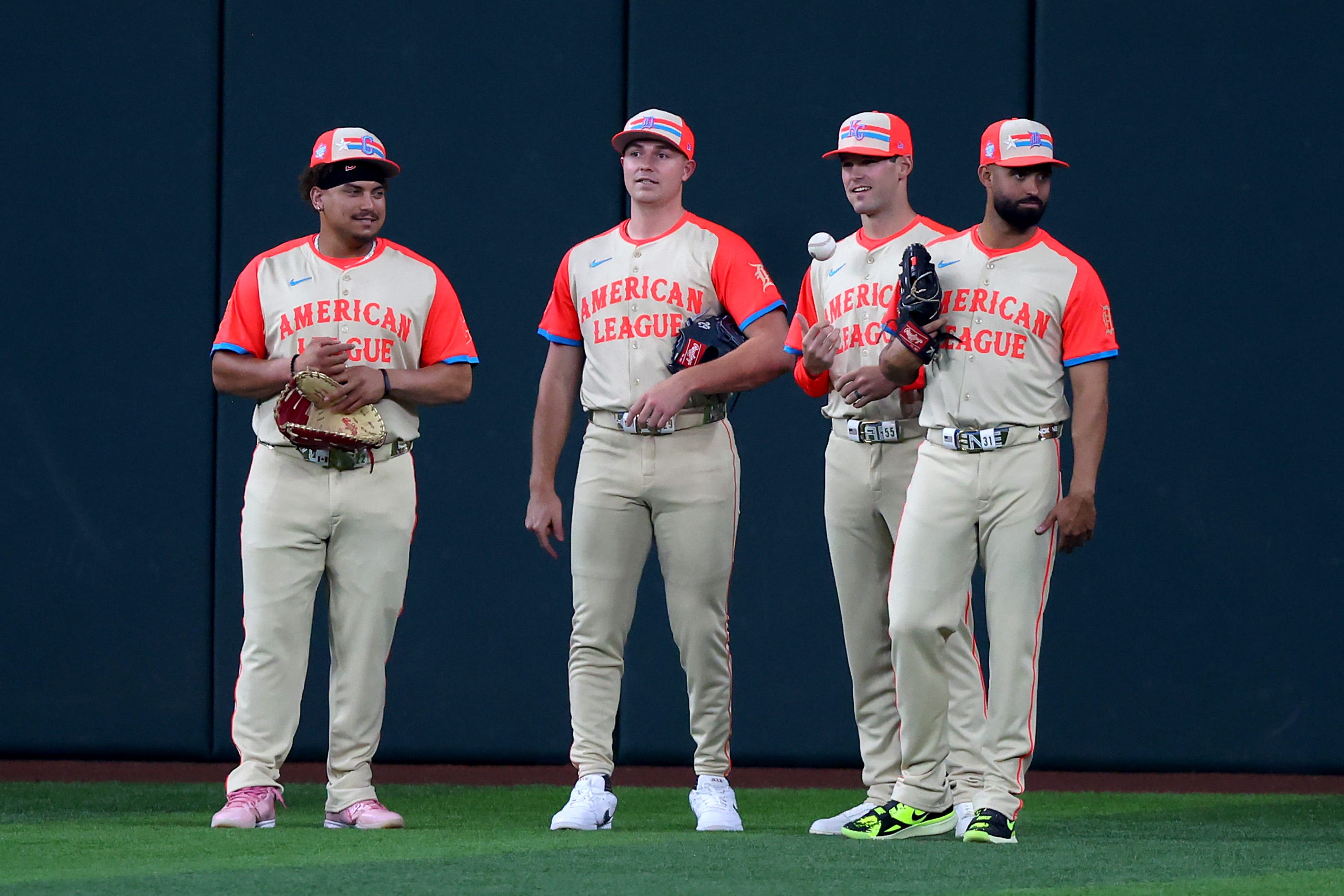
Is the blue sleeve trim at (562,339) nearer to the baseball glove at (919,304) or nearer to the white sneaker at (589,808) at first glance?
the baseball glove at (919,304)

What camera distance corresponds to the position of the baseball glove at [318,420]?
425 centimetres

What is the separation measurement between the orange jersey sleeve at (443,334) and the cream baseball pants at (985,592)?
132 cm

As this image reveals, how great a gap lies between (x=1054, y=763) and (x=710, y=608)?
2.14m

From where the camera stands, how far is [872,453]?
14.2ft

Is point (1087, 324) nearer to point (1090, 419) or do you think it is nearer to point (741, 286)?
point (1090, 419)

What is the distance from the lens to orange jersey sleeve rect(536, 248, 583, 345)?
4.55 meters

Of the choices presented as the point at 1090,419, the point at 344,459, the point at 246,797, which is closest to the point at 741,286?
the point at 1090,419

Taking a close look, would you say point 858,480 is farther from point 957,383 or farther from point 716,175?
point 716,175

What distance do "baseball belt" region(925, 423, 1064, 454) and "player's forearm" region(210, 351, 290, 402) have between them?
1.72 meters

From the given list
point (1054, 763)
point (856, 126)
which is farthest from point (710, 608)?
point (1054, 763)

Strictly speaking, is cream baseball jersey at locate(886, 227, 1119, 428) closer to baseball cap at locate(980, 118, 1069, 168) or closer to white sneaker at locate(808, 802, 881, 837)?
baseball cap at locate(980, 118, 1069, 168)

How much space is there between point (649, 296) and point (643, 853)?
1483 millimetres

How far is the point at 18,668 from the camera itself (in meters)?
6.12

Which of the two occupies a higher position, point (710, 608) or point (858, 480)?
point (858, 480)
